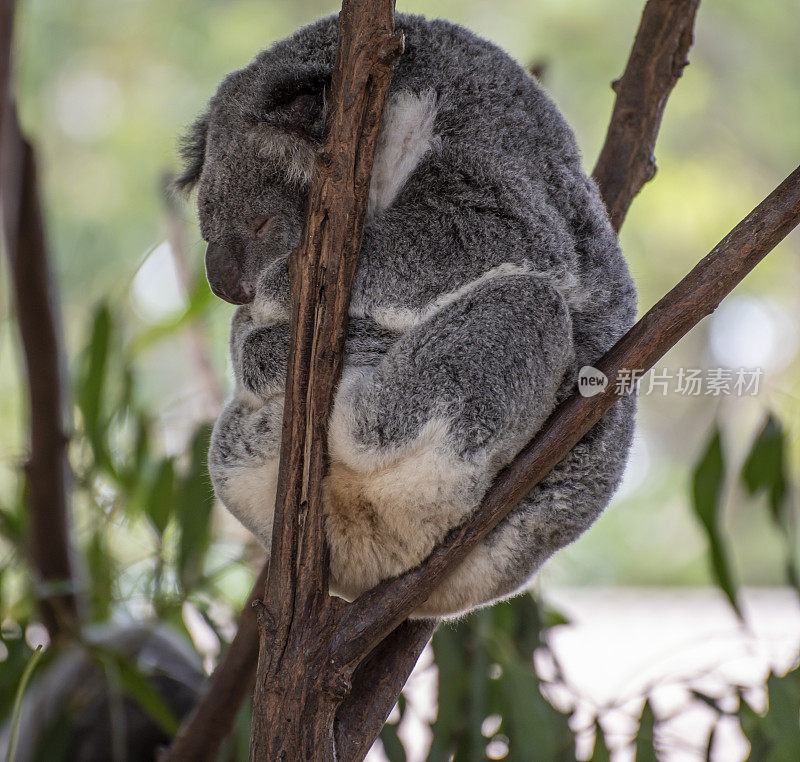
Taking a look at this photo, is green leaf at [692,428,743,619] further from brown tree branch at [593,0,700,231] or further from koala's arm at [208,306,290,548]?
koala's arm at [208,306,290,548]

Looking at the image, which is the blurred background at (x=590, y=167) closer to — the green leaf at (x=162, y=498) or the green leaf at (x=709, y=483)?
the green leaf at (x=162, y=498)

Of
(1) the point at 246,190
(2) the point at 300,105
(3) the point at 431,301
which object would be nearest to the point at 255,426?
(3) the point at 431,301

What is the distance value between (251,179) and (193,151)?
0.26m

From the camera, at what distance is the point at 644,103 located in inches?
86.0

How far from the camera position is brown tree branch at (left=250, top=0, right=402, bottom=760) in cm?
127

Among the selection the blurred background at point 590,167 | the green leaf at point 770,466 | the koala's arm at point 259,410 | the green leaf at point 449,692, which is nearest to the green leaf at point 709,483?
the green leaf at point 770,466

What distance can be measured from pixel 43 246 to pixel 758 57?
692 cm

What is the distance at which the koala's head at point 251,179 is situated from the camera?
5.62 ft

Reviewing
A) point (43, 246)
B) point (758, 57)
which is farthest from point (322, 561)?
point (758, 57)

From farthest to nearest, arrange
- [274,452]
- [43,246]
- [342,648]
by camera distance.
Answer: [43,246] → [274,452] → [342,648]

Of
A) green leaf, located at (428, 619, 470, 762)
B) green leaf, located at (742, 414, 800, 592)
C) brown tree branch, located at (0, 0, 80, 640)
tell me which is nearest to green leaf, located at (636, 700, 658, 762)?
green leaf, located at (428, 619, 470, 762)

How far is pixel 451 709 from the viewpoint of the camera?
2174 mm

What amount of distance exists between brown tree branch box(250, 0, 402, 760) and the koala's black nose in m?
0.41

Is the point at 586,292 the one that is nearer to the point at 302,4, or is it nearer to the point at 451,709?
the point at 451,709
